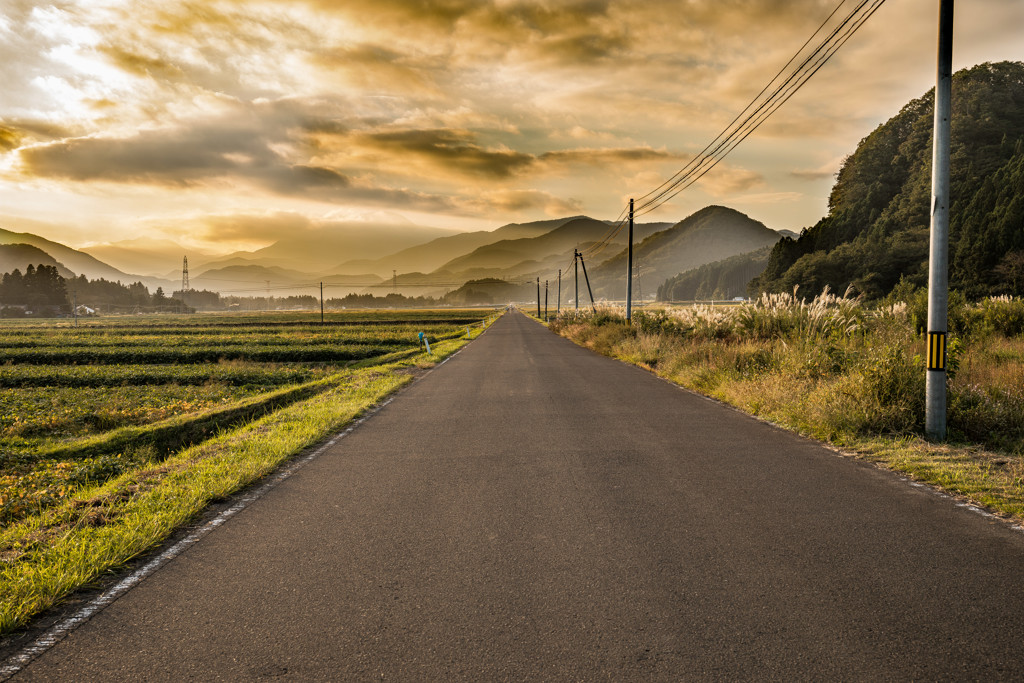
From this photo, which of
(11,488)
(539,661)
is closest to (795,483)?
(539,661)

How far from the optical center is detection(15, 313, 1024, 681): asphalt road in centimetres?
296

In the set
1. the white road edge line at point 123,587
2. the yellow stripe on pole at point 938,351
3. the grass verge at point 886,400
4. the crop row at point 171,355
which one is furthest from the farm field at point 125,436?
the yellow stripe on pole at point 938,351

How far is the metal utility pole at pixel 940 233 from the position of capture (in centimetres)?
759

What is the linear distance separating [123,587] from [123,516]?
1648 millimetres

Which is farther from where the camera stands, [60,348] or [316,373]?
[60,348]

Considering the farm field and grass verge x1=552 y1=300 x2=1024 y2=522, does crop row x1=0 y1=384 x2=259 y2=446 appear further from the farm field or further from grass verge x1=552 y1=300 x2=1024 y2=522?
grass verge x1=552 y1=300 x2=1024 y2=522

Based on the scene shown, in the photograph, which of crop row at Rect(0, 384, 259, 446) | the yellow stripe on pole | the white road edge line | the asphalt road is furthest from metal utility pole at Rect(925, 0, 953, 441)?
crop row at Rect(0, 384, 259, 446)

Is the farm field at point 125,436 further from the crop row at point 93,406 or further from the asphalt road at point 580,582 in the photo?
the asphalt road at point 580,582

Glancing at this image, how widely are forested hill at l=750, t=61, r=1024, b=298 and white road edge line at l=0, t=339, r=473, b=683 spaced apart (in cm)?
5196

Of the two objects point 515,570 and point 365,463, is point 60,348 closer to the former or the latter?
point 365,463

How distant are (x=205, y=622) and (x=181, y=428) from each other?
30.6 ft

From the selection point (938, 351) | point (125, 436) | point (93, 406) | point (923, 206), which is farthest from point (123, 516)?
point (923, 206)

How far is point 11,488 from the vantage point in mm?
7074

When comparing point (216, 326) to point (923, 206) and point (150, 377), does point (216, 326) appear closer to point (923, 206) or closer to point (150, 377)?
point (150, 377)
